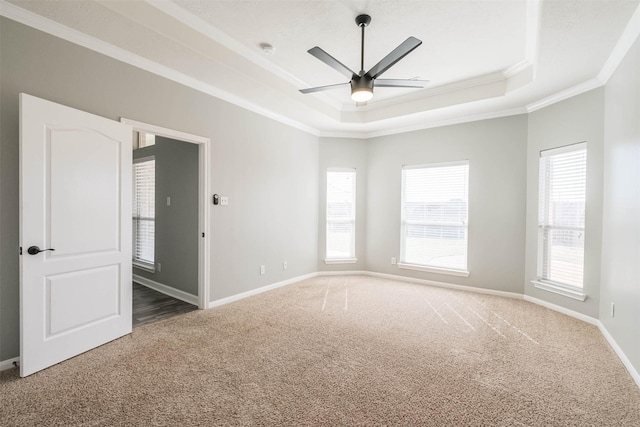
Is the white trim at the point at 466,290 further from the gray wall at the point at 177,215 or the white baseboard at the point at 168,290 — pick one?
the gray wall at the point at 177,215

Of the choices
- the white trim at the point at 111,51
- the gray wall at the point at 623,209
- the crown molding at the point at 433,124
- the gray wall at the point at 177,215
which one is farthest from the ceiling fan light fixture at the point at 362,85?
the crown molding at the point at 433,124

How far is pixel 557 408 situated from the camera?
1.92 metres

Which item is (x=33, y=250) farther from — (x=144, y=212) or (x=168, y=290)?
(x=144, y=212)

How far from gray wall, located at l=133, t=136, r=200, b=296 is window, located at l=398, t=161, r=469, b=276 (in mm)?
3476

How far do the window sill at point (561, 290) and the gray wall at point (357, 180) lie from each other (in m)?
2.74

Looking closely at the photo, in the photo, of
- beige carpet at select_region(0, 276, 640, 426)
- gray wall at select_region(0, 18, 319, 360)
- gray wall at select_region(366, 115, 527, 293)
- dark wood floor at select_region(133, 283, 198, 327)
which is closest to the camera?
beige carpet at select_region(0, 276, 640, 426)

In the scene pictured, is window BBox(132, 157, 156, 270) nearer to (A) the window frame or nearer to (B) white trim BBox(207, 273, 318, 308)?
(B) white trim BBox(207, 273, 318, 308)

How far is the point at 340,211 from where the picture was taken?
565cm

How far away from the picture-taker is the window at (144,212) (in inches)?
185

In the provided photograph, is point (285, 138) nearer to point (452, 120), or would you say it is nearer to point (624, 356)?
point (452, 120)

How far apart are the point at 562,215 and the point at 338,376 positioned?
11.6 ft

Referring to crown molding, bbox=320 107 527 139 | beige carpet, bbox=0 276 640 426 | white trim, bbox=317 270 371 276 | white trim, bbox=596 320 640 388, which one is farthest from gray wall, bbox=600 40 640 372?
white trim, bbox=317 270 371 276

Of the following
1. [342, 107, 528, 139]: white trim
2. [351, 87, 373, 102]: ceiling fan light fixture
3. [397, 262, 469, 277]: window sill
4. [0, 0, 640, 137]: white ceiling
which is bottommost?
[397, 262, 469, 277]: window sill

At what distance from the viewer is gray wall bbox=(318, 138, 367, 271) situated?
18.2ft
